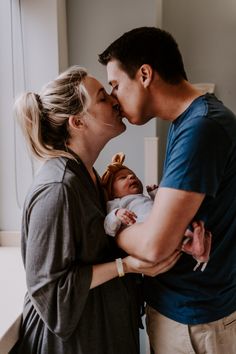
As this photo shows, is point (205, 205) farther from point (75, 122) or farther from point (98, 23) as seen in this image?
point (98, 23)

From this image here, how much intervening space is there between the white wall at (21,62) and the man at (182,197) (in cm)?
67

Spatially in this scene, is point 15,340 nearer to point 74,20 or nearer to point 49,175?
point 49,175

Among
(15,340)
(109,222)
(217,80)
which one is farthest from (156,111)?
(217,80)

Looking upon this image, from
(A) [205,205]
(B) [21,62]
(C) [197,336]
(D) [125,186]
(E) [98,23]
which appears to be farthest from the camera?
(E) [98,23]

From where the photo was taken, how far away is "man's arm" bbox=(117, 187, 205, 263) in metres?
0.98

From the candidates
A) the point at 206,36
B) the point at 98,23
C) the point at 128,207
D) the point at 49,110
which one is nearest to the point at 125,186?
the point at 128,207

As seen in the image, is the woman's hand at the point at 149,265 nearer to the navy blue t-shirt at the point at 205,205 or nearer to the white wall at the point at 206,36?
the navy blue t-shirt at the point at 205,205

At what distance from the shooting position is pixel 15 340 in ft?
4.07

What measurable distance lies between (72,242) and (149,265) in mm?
224

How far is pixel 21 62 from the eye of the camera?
1.85 meters

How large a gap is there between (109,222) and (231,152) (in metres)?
0.40

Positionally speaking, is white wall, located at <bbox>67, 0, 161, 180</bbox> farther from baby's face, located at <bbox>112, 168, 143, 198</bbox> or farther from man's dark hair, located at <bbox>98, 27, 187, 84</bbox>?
man's dark hair, located at <bbox>98, 27, 187, 84</bbox>

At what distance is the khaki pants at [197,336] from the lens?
3.94 feet

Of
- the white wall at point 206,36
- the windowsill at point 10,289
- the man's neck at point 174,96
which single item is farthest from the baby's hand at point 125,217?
the white wall at point 206,36
